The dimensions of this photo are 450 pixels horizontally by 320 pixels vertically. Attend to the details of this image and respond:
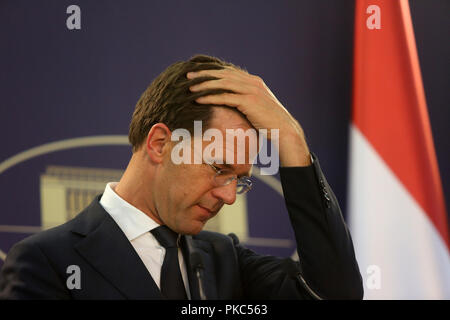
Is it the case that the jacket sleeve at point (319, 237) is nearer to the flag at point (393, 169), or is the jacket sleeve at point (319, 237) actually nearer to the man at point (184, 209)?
the man at point (184, 209)

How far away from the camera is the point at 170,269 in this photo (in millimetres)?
1267

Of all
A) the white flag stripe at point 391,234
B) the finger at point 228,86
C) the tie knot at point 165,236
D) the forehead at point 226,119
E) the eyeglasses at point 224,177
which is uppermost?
the finger at point 228,86

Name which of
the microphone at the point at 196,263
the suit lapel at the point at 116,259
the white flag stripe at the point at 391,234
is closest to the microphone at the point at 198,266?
the microphone at the point at 196,263

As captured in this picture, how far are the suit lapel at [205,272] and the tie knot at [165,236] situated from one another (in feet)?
0.17

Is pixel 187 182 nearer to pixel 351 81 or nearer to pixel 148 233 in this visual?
pixel 148 233

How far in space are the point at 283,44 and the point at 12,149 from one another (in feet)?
3.78

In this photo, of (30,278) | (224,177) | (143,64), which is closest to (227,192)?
(224,177)

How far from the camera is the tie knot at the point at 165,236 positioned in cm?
130

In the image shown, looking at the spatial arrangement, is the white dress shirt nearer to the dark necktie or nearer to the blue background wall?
the dark necktie

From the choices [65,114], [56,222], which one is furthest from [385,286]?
[65,114]

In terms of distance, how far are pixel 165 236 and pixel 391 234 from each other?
1.06 m

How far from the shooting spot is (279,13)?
81.0 inches

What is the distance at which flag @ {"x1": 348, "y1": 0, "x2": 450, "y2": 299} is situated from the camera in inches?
76.7
